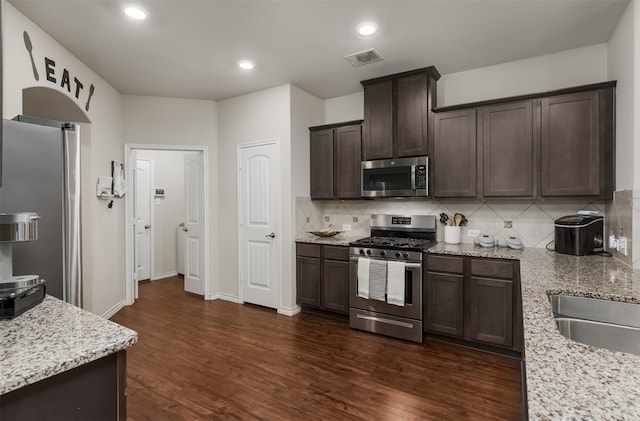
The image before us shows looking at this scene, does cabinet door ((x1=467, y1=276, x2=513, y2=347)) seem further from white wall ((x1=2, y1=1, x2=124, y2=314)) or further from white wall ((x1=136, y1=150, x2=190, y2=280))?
white wall ((x1=136, y1=150, x2=190, y2=280))

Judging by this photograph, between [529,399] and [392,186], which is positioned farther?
[392,186]

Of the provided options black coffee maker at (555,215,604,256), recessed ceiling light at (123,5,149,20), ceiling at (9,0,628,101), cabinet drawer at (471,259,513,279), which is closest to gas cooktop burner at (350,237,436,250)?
cabinet drawer at (471,259,513,279)

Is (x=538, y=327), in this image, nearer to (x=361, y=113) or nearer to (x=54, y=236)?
(x=54, y=236)

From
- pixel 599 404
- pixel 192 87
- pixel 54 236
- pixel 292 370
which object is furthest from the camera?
pixel 192 87

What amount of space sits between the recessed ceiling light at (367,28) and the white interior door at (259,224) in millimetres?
1690

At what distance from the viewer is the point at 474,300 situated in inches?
112

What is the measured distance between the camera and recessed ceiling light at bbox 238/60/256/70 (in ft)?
10.6

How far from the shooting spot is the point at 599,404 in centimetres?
67

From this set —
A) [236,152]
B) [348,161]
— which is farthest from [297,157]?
[236,152]

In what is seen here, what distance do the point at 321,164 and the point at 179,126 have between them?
6.66 ft

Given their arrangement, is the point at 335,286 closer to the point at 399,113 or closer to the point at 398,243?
the point at 398,243

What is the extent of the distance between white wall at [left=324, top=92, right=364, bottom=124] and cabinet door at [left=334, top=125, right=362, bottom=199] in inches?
17.3

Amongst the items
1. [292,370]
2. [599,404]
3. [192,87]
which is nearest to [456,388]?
[292,370]

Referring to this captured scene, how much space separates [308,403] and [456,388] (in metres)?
1.07
